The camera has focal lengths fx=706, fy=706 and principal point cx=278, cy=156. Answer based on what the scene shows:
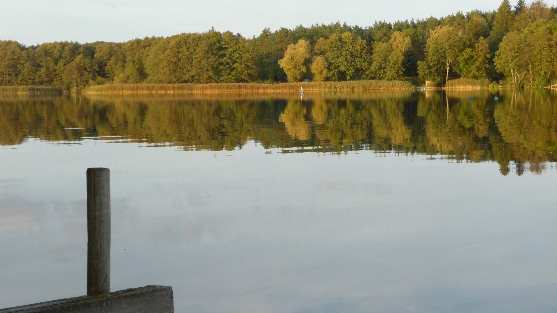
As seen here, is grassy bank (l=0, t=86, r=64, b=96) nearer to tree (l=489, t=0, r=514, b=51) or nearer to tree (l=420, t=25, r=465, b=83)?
tree (l=420, t=25, r=465, b=83)

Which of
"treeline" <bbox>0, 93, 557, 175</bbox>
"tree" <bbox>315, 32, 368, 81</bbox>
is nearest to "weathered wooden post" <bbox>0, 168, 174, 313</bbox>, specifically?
"treeline" <bbox>0, 93, 557, 175</bbox>

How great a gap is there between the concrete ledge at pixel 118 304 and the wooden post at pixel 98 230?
24 cm

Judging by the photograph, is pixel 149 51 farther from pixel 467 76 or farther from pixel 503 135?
pixel 503 135

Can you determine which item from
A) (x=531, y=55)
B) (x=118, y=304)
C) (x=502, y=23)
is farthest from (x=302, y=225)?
(x=502, y=23)

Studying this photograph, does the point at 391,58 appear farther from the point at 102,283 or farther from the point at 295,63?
the point at 102,283

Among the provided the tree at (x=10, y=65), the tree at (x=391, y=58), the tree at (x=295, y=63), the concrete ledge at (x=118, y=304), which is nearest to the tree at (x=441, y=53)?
the tree at (x=391, y=58)

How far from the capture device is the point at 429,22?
152m

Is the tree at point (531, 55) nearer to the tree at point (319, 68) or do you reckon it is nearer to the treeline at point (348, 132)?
the tree at point (319, 68)

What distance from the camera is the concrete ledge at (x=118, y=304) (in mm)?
5758

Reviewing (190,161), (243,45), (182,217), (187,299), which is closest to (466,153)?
(190,161)

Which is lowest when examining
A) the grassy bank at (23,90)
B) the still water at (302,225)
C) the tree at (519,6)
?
the still water at (302,225)

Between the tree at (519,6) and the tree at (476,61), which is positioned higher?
the tree at (519,6)

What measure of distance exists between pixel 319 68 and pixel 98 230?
117833 mm

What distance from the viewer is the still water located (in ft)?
32.5
